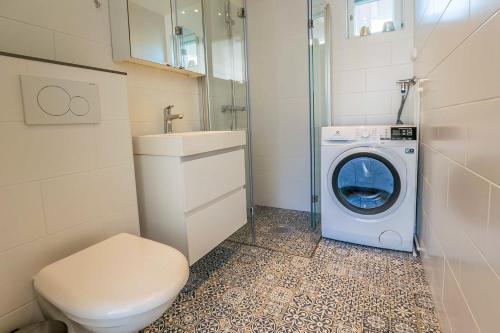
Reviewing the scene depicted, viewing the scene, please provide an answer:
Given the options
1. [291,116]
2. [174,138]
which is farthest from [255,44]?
[174,138]

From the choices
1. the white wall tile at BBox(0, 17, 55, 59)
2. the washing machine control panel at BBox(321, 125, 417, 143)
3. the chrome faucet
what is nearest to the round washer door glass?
the washing machine control panel at BBox(321, 125, 417, 143)

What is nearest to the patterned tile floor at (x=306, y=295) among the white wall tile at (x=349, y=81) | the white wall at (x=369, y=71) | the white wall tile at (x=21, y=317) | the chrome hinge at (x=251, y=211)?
the chrome hinge at (x=251, y=211)

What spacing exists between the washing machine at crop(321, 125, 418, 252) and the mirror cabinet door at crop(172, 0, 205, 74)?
109 cm

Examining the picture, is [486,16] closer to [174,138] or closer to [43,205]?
[174,138]

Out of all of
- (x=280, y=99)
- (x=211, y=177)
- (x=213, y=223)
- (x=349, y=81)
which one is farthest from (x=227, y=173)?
(x=349, y=81)

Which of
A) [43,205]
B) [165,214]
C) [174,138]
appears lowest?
[165,214]

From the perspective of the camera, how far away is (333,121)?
2.59m

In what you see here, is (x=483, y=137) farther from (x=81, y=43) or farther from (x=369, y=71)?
(x=369, y=71)

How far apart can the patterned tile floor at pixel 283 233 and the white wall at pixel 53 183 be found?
1068 millimetres

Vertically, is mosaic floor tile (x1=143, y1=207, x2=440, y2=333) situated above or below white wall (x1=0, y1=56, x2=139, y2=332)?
below

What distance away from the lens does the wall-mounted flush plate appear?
106 centimetres

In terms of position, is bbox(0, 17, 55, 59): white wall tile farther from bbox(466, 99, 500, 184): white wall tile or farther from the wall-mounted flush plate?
bbox(466, 99, 500, 184): white wall tile

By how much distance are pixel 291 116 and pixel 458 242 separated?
201 cm

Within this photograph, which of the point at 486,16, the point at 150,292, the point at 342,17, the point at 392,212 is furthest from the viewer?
the point at 342,17
